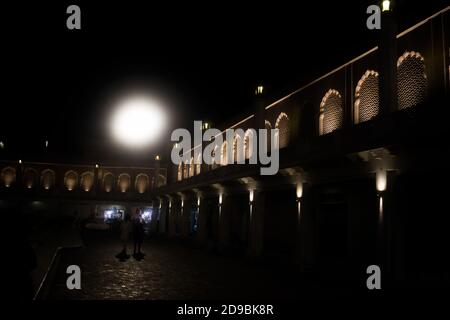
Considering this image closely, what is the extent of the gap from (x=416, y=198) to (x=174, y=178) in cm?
3213

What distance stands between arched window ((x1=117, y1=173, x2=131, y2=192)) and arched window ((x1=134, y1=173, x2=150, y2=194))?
1.10 m

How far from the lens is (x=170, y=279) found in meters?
12.9

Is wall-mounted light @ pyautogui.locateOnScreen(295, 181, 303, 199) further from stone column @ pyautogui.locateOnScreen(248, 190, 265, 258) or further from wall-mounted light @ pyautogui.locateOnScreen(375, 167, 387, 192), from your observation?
wall-mounted light @ pyautogui.locateOnScreen(375, 167, 387, 192)

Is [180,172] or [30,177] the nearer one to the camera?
[180,172]

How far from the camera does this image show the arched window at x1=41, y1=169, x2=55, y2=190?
5616 centimetres

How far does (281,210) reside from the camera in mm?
21141

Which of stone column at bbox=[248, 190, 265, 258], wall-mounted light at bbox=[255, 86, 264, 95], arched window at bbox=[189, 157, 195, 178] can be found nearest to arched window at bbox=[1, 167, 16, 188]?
arched window at bbox=[189, 157, 195, 178]

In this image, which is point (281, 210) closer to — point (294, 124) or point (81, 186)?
point (294, 124)

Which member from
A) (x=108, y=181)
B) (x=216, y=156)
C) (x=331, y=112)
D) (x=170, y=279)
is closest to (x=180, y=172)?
(x=216, y=156)

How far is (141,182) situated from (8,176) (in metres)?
16.9

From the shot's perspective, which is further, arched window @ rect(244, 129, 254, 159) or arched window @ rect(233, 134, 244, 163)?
arched window @ rect(233, 134, 244, 163)

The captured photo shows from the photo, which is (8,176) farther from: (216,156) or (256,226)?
(256,226)
